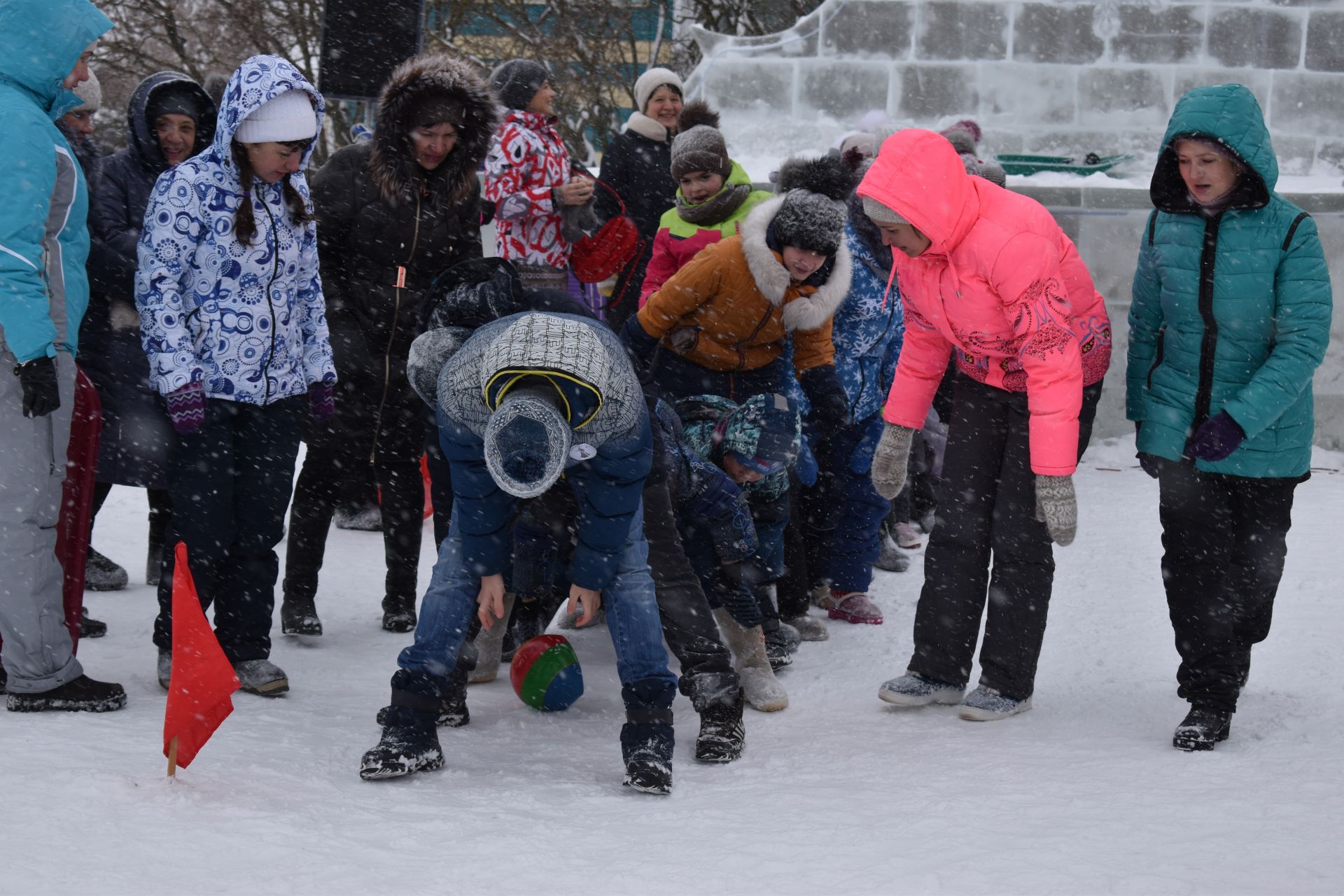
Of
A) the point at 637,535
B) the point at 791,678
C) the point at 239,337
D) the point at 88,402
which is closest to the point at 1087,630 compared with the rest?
the point at 791,678

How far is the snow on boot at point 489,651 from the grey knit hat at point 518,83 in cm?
246

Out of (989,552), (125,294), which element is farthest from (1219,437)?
(125,294)

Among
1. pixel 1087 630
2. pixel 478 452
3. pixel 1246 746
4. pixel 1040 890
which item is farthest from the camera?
pixel 1087 630

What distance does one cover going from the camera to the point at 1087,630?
17.6ft

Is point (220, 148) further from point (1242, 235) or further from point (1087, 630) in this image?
point (1087, 630)

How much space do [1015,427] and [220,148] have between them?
248cm

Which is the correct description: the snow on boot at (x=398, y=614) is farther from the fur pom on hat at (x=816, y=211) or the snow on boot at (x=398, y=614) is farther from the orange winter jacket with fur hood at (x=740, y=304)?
the fur pom on hat at (x=816, y=211)

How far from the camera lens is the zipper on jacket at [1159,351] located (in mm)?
4156

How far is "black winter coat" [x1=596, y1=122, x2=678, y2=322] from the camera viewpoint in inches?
288

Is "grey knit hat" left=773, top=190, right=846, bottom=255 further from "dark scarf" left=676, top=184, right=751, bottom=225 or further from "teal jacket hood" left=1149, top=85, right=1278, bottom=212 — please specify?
"teal jacket hood" left=1149, top=85, right=1278, bottom=212

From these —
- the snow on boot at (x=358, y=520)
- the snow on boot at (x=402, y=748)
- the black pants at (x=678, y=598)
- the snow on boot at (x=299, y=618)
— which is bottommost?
the snow on boot at (x=358, y=520)

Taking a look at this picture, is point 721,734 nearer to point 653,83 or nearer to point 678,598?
point 678,598

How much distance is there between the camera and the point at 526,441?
323cm

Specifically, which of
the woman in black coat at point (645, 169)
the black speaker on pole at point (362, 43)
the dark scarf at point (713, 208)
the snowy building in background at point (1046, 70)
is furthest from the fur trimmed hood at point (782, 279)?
the snowy building in background at point (1046, 70)
